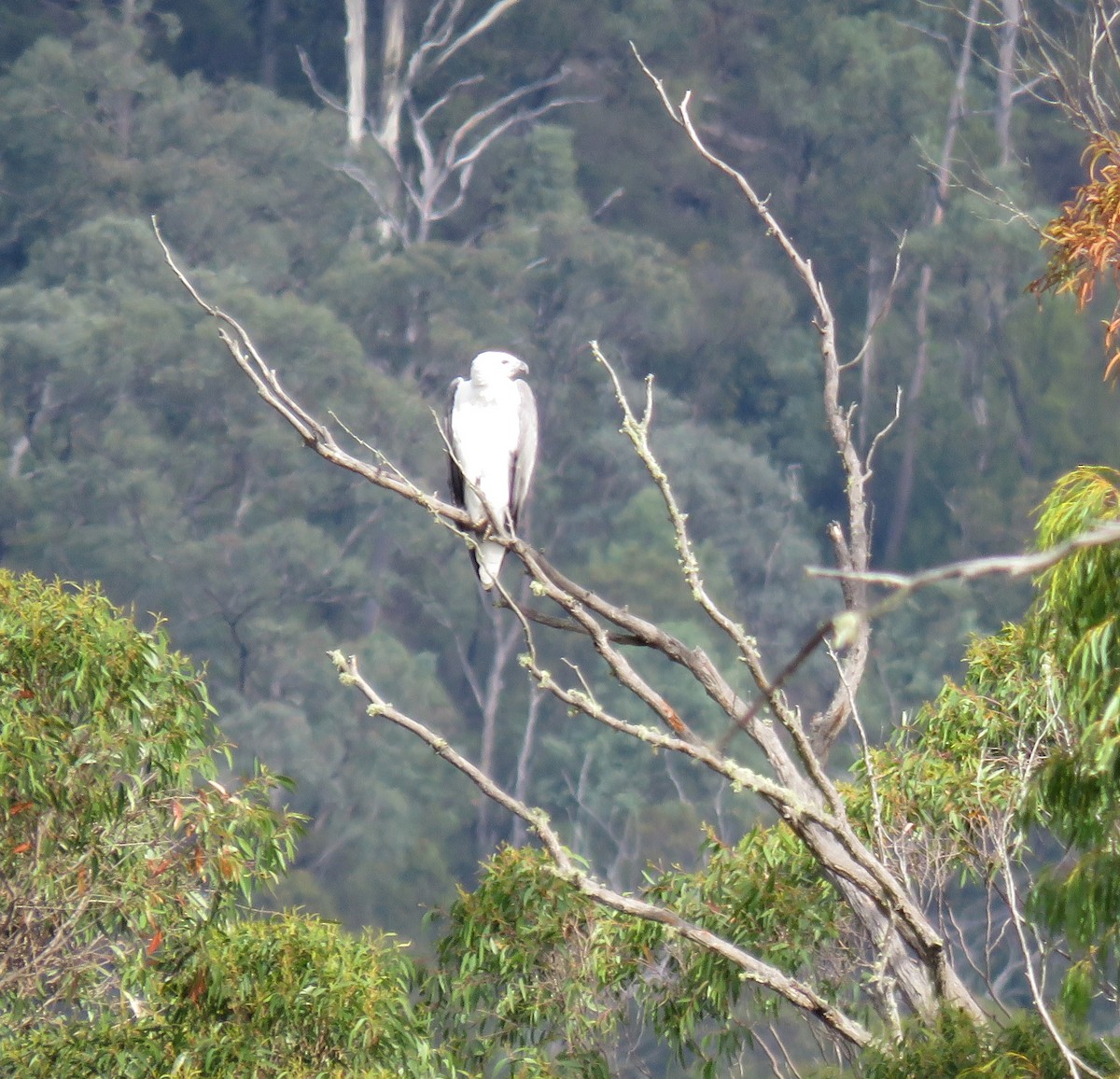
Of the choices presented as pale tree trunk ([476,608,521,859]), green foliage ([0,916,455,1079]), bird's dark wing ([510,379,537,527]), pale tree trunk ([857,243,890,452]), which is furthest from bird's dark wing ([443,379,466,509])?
pale tree trunk ([857,243,890,452])

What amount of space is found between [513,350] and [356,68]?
197 inches

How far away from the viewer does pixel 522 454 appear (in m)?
7.29

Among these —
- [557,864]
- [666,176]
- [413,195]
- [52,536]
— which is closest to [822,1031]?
[557,864]

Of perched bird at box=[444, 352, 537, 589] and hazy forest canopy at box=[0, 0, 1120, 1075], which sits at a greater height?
perched bird at box=[444, 352, 537, 589]

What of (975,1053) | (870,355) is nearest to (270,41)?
(870,355)

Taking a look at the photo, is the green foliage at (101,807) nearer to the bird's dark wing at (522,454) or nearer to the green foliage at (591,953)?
the green foliage at (591,953)

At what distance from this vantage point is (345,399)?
2130 centimetres

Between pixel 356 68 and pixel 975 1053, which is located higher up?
pixel 975 1053

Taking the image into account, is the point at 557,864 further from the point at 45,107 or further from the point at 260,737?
the point at 45,107

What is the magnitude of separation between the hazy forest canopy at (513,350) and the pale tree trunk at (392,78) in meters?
0.32

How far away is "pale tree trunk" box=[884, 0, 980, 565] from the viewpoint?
23828 mm

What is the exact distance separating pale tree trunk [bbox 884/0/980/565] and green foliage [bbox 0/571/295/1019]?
63.0 feet

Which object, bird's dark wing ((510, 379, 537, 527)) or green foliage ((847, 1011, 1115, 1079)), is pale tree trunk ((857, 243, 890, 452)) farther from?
green foliage ((847, 1011, 1115, 1079))

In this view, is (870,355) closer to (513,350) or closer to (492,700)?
(513,350)
